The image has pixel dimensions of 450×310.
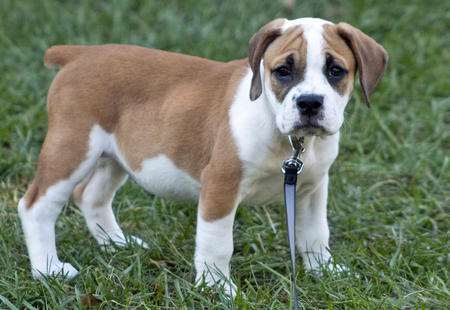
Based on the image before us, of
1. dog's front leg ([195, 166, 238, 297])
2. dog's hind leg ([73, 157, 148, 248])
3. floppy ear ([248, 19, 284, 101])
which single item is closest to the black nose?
floppy ear ([248, 19, 284, 101])

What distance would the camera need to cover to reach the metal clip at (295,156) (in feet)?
12.5

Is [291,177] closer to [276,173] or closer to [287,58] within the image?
[276,173]

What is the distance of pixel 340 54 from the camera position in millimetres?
3609

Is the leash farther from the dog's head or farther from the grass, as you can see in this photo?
the grass

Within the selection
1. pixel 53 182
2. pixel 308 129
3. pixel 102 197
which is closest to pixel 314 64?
pixel 308 129

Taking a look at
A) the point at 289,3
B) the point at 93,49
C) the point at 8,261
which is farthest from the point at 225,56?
the point at 8,261

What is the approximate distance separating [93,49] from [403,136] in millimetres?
3302

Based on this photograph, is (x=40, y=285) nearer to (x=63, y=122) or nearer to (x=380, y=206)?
(x=63, y=122)

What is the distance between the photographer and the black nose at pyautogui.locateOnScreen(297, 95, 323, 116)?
3416 mm

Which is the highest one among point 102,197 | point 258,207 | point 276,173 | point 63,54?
point 63,54

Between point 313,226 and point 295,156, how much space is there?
794mm

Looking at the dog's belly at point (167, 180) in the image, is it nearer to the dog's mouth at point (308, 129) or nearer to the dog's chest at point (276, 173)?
the dog's chest at point (276, 173)

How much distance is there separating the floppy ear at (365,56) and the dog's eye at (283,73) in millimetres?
391

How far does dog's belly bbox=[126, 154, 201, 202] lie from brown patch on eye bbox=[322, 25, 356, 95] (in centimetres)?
122
